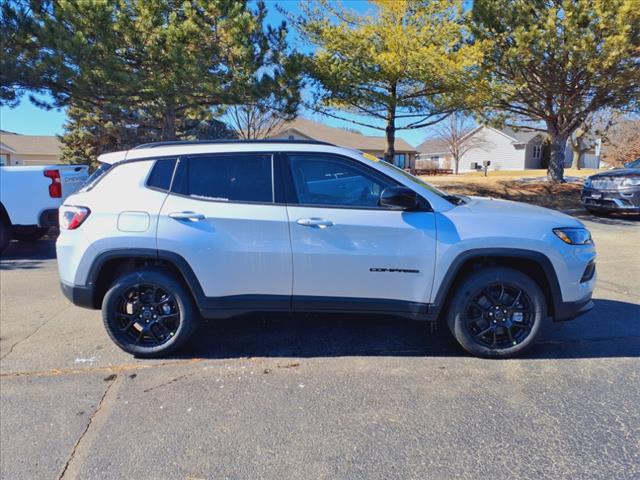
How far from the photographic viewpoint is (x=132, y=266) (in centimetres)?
375

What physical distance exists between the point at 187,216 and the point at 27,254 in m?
6.57

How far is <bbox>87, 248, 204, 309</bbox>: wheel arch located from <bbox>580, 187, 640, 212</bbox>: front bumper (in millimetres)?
12008

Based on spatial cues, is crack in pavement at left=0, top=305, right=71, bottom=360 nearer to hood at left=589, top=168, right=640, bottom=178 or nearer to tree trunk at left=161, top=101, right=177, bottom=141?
tree trunk at left=161, top=101, right=177, bottom=141

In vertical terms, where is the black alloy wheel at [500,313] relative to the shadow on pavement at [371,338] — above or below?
above

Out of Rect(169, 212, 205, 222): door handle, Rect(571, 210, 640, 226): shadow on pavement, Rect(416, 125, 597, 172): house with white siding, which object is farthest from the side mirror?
Rect(416, 125, 597, 172): house with white siding

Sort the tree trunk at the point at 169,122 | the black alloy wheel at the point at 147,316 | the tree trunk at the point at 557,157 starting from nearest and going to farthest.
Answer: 1. the black alloy wheel at the point at 147,316
2. the tree trunk at the point at 169,122
3. the tree trunk at the point at 557,157

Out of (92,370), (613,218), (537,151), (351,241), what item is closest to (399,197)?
(351,241)

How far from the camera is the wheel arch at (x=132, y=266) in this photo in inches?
137

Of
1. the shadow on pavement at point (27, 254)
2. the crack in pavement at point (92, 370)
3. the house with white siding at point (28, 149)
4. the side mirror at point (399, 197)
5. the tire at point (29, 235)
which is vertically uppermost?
the house with white siding at point (28, 149)

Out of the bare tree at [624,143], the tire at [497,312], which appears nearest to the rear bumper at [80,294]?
the tire at [497,312]

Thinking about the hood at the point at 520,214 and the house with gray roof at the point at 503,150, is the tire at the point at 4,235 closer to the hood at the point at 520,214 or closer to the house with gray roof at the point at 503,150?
the hood at the point at 520,214

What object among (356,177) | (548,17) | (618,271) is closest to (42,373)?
(356,177)

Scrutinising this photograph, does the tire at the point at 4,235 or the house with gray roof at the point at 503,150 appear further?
the house with gray roof at the point at 503,150

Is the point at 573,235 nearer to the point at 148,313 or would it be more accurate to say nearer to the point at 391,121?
the point at 148,313
